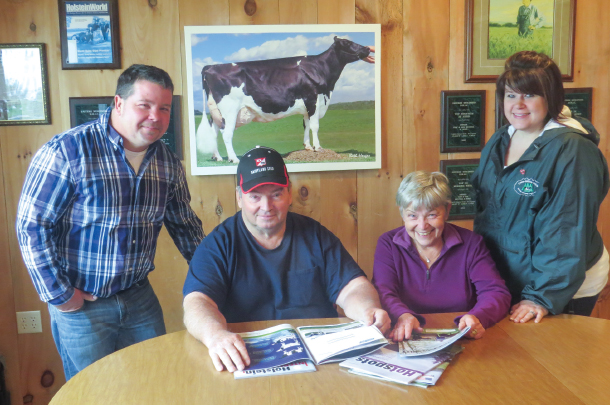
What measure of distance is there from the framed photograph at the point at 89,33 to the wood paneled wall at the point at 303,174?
0.12 feet

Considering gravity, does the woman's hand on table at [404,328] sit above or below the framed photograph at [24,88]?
below

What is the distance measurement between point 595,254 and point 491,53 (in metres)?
1.19

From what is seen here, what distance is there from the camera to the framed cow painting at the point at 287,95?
7.54 ft

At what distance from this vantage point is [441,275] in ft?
6.01

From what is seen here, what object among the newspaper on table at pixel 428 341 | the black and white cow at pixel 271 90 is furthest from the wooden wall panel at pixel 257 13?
the newspaper on table at pixel 428 341

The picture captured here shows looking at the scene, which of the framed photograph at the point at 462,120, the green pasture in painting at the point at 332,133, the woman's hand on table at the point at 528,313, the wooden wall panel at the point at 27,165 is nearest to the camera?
the woman's hand on table at the point at 528,313

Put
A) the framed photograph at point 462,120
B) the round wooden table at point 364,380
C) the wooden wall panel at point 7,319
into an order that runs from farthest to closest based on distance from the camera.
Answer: the framed photograph at point 462,120
the wooden wall panel at point 7,319
the round wooden table at point 364,380

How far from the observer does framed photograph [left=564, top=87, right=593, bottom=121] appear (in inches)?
100

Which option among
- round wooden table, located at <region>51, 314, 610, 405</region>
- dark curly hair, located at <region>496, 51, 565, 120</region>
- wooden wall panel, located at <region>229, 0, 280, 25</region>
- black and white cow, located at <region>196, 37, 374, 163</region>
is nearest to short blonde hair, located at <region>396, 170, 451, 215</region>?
dark curly hair, located at <region>496, 51, 565, 120</region>

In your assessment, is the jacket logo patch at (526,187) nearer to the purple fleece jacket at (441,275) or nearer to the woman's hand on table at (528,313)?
the purple fleece jacket at (441,275)

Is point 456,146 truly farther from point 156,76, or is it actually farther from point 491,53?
point 156,76

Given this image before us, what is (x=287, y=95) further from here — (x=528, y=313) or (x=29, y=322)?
(x=29, y=322)

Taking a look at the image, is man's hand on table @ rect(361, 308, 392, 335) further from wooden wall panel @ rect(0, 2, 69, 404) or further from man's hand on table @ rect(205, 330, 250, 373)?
wooden wall panel @ rect(0, 2, 69, 404)

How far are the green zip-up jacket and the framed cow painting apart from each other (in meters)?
0.83
